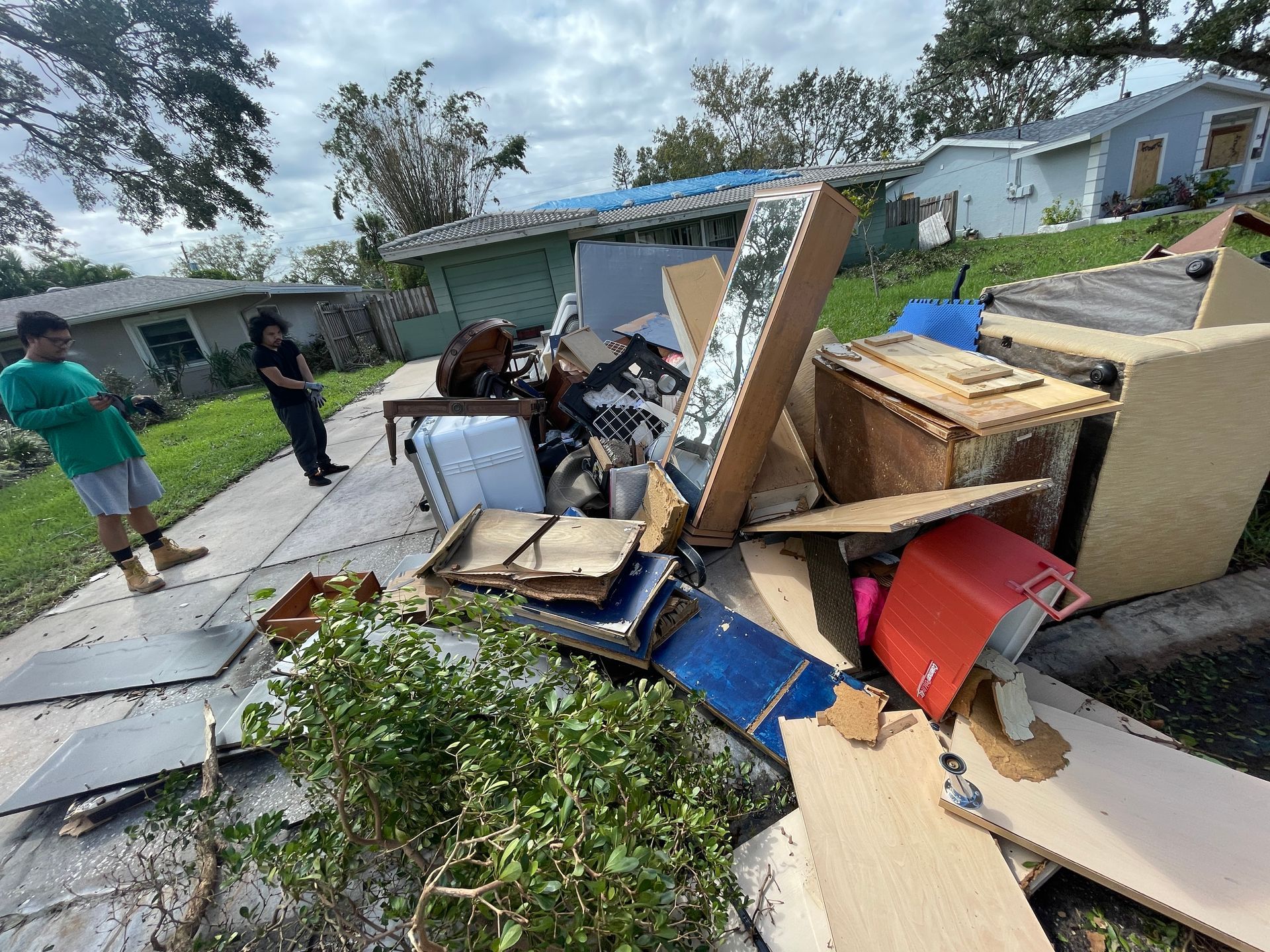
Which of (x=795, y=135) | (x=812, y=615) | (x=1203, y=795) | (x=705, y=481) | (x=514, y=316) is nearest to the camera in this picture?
(x=1203, y=795)

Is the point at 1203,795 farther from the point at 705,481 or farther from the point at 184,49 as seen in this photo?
the point at 184,49

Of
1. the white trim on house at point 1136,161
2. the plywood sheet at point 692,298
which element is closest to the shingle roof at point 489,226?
the plywood sheet at point 692,298

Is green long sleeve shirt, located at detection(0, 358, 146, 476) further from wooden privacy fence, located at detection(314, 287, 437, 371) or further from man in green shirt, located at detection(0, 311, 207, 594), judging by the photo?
wooden privacy fence, located at detection(314, 287, 437, 371)

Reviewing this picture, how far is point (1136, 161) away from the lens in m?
13.6

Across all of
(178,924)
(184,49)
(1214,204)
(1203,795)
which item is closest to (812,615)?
(1203,795)

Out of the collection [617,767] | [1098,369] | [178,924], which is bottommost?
[178,924]

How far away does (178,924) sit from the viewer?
1.38 meters

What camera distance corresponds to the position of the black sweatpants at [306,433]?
461cm

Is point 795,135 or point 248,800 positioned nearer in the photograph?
point 248,800

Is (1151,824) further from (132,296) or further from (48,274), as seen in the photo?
(48,274)

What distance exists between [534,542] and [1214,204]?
63.9 ft

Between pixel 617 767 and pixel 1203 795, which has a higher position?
pixel 617 767

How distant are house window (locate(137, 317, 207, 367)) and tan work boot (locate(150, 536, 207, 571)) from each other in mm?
12396

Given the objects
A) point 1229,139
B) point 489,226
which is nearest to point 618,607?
point 489,226
